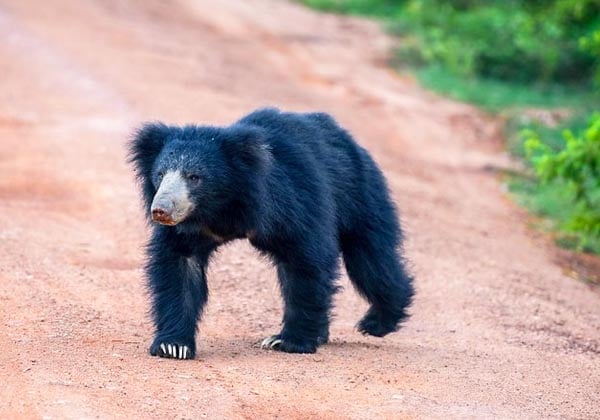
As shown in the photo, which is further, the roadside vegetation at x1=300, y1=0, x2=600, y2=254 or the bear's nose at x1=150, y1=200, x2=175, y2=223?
the roadside vegetation at x1=300, y1=0, x2=600, y2=254

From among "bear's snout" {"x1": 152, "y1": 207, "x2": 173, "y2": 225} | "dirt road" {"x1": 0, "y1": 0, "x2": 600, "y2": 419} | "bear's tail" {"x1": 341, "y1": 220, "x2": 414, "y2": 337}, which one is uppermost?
"bear's snout" {"x1": 152, "y1": 207, "x2": 173, "y2": 225}

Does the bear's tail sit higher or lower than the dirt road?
higher

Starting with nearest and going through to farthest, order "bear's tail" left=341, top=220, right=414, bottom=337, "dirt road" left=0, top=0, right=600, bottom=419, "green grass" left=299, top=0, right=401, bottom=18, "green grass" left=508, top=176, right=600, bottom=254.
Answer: "dirt road" left=0, top=0, right=600, bottom=419 < "bear's tail" left=341, top=220, right=414, bottom=337 < "green grass" left=508, top=176, right=600, bottom=254 < "green grass" left=299, top=0, right=401, bottom=18

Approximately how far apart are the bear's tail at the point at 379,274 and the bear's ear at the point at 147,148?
1385 mm

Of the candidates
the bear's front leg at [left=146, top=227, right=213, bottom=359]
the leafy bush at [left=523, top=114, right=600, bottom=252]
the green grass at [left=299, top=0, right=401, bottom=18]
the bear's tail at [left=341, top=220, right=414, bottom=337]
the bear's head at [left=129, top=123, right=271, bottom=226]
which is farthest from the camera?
the green grass at [left=299, top=0, right=401, bottom=18]

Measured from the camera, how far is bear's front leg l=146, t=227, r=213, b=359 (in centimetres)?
604

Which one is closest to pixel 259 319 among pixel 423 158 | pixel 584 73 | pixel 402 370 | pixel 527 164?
pixel 402 370

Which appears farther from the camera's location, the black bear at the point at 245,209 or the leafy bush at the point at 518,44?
the leafy bush at the point at 518,44

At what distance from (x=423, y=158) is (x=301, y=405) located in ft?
29.1

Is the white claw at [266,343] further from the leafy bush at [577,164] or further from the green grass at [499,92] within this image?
the green grass at [499,92]

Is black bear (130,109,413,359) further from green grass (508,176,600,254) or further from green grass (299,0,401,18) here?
green grass (299,0,401,18)

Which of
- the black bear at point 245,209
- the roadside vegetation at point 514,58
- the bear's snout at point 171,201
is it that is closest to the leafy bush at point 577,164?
the roadside vegetation at point 514,58

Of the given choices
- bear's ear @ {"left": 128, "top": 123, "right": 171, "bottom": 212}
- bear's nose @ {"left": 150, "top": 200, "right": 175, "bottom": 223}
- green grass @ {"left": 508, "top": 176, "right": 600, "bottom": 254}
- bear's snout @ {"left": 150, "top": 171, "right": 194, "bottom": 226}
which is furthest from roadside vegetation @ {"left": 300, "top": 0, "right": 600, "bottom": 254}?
bear's nose @ {"left": 150, "top": 200, "right": 175, "bottom": 223}

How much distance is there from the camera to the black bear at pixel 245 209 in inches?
232
